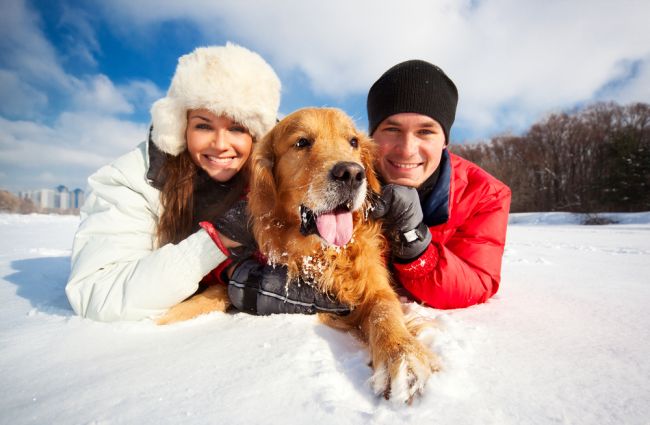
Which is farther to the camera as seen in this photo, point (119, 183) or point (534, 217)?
point (534, 217)

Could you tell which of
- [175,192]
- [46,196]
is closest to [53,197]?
[46,196]

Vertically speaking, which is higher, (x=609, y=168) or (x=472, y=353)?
(x=609, y=168)

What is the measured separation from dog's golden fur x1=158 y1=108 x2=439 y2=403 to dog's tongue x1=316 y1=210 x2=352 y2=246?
0.20 feet

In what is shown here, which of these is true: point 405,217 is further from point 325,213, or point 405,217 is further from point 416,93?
point 416,93

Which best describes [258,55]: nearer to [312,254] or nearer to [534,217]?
[312,254]

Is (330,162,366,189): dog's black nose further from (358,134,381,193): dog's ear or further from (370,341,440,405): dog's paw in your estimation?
(370,341,440,405): dog's paw

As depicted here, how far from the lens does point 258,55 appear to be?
2918 mm

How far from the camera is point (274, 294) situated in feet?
6.66

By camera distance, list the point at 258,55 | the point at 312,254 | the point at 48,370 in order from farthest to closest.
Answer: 1. the point at 258,55
2. the point at 312,254
3. the point at 48,370

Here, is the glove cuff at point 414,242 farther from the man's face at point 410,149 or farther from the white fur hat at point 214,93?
the white fur hat at point 214,93

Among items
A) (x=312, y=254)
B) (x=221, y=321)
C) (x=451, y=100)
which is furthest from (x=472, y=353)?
(x=451, y=100)

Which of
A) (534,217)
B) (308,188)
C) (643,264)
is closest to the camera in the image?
(308,188)

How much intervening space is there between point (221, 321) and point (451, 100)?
8.90 feet

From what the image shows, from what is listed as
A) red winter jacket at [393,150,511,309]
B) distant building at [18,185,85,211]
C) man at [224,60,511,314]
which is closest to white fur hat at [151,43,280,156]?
man at [224,60,511,314]
